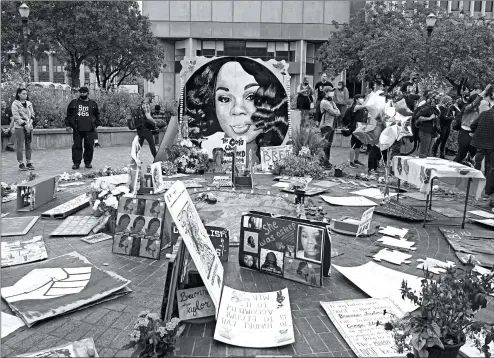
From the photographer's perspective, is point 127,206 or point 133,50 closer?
point 127,206

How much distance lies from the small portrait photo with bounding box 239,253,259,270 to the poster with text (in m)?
0.65

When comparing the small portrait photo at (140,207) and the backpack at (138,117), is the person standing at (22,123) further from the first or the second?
the small portrait photo at (140,207)

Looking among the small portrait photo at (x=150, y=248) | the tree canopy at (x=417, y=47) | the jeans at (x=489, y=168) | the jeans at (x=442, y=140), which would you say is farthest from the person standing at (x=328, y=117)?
the tree canopy at (x=417, y=47)

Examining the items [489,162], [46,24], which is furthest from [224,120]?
[46,24]

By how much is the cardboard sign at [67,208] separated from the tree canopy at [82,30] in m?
21.3

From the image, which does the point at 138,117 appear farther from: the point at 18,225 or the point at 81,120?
the point at 18,225

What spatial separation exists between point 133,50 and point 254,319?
29.7 m

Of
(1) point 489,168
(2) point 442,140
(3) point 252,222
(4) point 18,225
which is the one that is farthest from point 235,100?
(3) point 252,222

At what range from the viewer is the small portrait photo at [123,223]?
5.52 metres

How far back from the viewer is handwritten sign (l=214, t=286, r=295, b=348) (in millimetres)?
3727

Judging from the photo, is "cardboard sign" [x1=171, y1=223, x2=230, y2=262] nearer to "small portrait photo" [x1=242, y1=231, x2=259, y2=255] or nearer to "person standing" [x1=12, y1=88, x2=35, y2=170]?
"small portrait photo" [x1=242, y1=231, x2=259, y2=255]

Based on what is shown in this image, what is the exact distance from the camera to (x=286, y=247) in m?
4.91

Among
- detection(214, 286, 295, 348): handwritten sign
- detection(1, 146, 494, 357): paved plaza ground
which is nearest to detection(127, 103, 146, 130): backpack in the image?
detection(1, 146, 494, 357): paved plaza ground

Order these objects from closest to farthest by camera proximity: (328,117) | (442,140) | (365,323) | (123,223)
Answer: (365,323)
(123,223)
(328,117)
(442,140)
